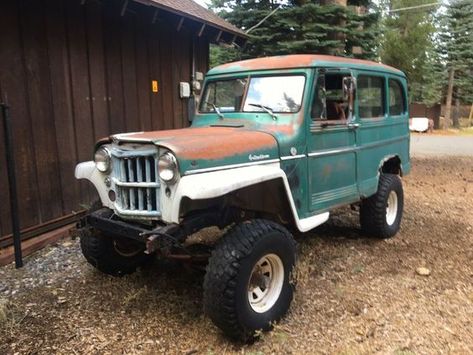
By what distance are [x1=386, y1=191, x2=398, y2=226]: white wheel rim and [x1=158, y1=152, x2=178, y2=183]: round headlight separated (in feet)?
11.1

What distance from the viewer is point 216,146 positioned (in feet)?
10.8

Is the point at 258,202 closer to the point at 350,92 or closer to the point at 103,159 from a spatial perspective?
the point at 103,159

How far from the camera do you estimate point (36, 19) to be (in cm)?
496

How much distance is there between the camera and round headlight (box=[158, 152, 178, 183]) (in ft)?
9.96

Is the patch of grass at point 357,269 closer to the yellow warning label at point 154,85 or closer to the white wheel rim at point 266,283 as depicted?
the white wheel rim at point 266,283

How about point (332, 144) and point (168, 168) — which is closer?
point (168, 168)

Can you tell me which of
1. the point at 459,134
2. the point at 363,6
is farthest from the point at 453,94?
the point at 363,6

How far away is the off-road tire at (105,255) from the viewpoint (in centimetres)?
393

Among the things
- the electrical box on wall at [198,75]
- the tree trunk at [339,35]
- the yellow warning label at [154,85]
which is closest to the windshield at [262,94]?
the yellow warning label at [154,85]

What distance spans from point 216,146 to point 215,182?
0.38 m

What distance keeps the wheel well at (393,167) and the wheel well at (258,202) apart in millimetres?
2457

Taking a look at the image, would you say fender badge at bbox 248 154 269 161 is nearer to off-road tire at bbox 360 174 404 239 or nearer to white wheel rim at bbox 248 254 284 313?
white wheel rim at bbox 248 254 284 313

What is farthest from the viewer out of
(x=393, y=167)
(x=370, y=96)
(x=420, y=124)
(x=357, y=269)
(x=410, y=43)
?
(x=410, y=43)

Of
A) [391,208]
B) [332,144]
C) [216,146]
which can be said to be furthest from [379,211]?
[216,146]
